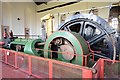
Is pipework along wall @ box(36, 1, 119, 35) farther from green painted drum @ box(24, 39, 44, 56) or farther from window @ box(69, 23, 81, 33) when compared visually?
green painted drum @ box(24, 39, 44, 56)

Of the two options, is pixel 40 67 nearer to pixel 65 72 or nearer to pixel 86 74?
pixel 65 72

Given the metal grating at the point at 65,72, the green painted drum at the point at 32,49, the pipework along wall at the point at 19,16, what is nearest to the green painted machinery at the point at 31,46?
the green painted drum at the point at 32,49

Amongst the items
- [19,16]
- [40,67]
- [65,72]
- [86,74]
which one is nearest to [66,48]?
[40,67]

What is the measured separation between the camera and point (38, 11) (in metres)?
12.4

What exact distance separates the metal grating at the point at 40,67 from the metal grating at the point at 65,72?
0.74 feet

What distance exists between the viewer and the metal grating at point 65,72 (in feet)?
6.17

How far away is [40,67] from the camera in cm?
260

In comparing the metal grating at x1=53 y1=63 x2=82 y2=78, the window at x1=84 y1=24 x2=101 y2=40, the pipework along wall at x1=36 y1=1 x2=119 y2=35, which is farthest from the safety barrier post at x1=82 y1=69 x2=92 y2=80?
the pipework along wall at x1=36 y1=1 x2=119 y2=35

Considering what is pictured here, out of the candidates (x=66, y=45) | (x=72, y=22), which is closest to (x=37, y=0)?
(x=72, y=22)

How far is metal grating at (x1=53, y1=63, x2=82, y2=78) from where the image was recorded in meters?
1.88

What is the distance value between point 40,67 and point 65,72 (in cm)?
70

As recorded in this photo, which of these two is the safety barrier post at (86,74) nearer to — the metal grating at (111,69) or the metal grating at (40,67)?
the metal grating at (40,67)

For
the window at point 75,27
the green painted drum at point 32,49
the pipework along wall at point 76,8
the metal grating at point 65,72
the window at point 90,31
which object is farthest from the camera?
the pipework along wall at point 76,8

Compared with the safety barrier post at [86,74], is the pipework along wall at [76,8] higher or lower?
higher
